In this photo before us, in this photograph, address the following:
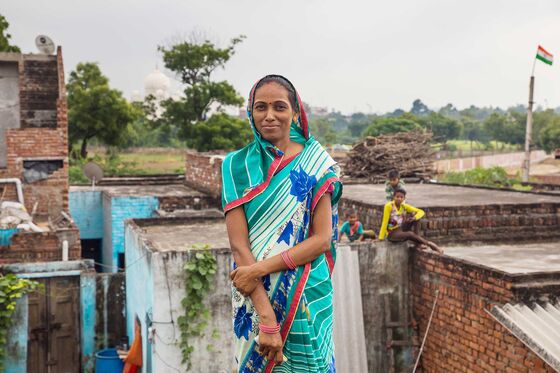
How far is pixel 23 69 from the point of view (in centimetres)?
1420

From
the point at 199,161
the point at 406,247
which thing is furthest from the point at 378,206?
the point at 199,161

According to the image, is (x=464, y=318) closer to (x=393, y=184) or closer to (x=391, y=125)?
(x=393, y=184)

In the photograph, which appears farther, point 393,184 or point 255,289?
point 393,184

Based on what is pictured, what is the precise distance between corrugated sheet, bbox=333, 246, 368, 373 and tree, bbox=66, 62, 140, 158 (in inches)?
955

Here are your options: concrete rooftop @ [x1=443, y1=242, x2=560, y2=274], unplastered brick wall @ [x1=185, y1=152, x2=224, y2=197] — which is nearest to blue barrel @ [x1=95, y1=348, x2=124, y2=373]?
concrete rooftop @ [x1=443, y1=242, x2=560, y2=274]

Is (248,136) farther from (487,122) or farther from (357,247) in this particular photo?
(487,122)

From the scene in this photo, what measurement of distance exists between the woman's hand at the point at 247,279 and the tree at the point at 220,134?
90.3ft

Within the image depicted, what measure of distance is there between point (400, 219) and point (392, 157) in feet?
39.1

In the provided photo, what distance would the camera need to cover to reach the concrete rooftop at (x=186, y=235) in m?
8.66

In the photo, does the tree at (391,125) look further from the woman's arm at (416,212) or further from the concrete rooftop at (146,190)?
the woman's arm at (416,212)

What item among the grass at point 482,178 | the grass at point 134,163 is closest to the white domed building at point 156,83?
the grass at point 134,163

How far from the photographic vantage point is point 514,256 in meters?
7.76

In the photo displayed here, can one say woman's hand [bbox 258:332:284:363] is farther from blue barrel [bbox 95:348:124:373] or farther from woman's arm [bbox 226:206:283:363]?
blue barrel [bbox 95:348:124:373]

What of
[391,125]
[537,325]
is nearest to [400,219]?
[537,325]
